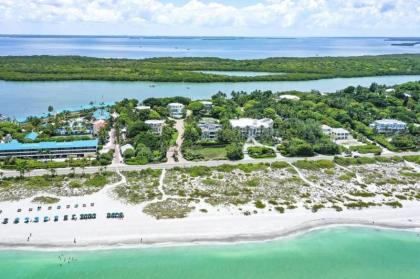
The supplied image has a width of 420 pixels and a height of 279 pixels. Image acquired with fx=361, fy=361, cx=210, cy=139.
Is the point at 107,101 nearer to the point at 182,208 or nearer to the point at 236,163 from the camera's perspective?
the point at 236,163

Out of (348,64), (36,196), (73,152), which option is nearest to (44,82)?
(73,152)

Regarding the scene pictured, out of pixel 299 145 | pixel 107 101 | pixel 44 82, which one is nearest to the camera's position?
pixel 299 145

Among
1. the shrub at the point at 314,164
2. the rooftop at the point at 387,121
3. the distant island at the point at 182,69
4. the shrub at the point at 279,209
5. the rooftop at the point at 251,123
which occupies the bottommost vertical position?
the shrub at the point at 279,209

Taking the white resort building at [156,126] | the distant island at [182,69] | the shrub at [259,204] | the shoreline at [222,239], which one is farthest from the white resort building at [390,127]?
the distant island at [182,69]

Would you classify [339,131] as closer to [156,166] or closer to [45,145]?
[156,166]

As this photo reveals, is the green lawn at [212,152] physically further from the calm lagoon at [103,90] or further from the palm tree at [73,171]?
the calm lagoon at [103,90]
